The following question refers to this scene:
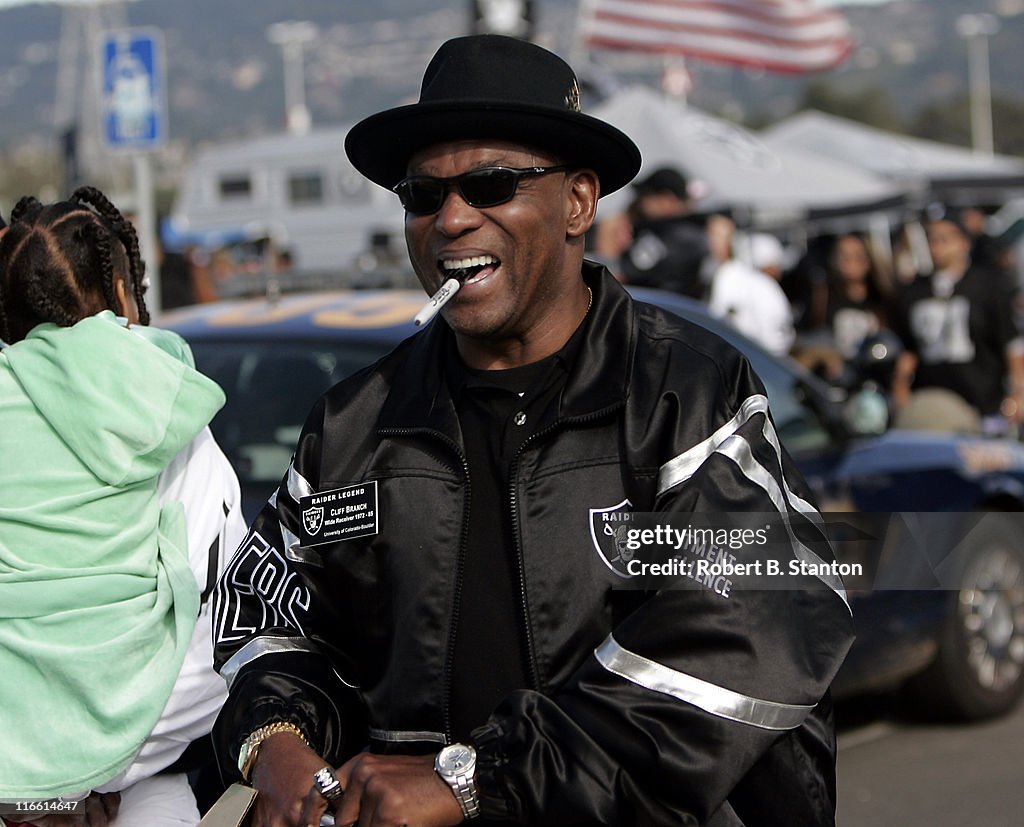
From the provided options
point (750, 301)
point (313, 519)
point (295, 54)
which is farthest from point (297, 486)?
point (295, 54)

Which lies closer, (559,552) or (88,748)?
(559,552)

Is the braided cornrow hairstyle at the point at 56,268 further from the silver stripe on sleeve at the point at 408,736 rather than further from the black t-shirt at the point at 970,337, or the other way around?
the black t-shirt at the point at 970,337

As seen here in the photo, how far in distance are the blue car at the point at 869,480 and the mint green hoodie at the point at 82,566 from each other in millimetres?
1732

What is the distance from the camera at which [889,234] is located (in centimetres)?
2209

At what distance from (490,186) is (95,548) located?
1.00m

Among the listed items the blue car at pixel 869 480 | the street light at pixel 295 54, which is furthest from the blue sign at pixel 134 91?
the street light at pixel 295 54

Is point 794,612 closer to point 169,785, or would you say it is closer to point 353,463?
point 353,463

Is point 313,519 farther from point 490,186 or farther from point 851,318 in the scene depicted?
point 851,318

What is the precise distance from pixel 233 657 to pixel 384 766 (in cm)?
45

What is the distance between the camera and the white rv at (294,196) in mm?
26031

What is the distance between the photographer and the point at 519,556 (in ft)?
7.48

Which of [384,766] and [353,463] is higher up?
[353,463]

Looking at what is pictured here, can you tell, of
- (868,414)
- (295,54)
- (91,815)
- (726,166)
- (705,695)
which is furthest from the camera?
(295,54)

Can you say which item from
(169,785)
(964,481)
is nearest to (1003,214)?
(964,481)
